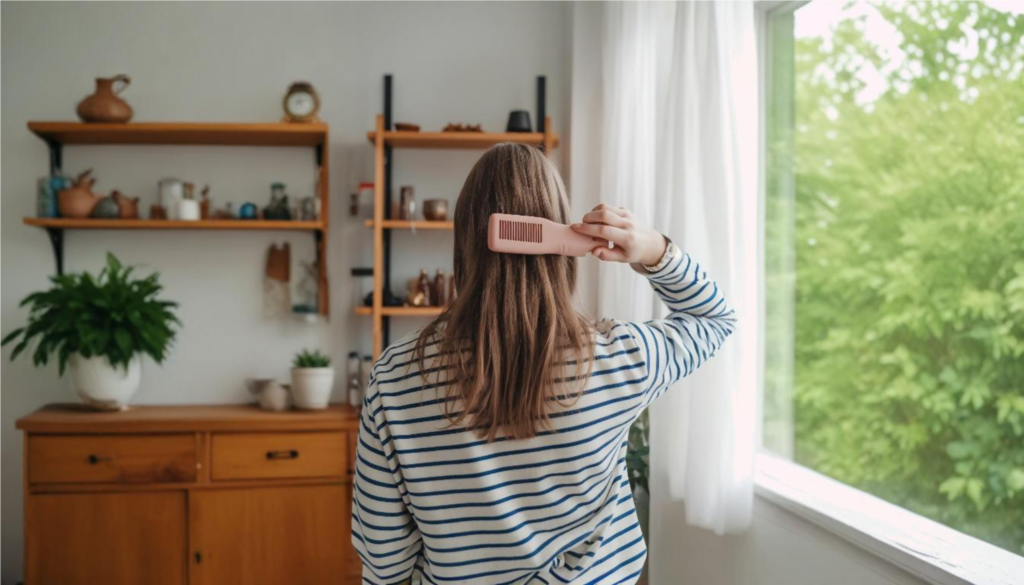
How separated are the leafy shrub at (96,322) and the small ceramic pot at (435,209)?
1.06m

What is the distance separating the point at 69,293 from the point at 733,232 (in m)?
2.32

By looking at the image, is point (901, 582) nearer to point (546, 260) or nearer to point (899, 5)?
point (546, 260)

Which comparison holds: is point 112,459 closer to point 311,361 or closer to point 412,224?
point 311,361

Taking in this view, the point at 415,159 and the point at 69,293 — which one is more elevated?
the point at 415,159

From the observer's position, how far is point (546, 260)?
110cm

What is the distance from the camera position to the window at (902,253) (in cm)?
173

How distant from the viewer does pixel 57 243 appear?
3363mm

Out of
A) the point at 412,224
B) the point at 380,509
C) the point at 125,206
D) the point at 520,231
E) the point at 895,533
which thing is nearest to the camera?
the point at 520,231

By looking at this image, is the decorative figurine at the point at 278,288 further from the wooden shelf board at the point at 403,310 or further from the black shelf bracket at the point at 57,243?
the black shelf bracket at the point at 57,243

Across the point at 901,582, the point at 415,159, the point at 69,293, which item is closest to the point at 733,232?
the point at 901,582

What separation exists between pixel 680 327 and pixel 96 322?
251 centimetres

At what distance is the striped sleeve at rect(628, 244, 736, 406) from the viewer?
3.72ft

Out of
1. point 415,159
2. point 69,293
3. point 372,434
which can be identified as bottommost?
point 372,434

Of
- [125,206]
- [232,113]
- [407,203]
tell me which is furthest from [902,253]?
[125,206]
